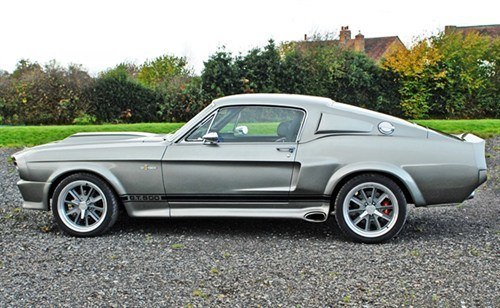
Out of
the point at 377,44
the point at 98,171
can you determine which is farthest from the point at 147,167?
the point at 377,44

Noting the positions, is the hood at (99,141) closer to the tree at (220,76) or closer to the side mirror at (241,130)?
the side mirror at (241,130)

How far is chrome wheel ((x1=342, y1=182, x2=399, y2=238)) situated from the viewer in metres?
5.72

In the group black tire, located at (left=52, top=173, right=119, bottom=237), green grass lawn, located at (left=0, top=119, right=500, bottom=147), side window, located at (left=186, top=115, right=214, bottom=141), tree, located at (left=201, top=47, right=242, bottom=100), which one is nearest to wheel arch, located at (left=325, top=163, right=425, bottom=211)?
side window, located at (left=186, top=115, right=214, bottom=141)

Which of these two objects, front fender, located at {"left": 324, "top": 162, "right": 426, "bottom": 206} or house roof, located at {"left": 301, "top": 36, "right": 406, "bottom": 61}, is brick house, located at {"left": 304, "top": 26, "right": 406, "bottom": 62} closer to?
house roof, located at {"left": 301, "top": 36, "right": 406, "bottom": 61}

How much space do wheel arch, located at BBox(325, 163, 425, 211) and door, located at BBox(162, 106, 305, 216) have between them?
44cm

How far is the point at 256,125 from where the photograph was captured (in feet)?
20.1

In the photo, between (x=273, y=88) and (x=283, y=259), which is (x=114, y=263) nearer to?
(x=283, y=259)

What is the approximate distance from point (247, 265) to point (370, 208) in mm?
1434

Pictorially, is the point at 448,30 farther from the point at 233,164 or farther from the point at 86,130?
the point at 233,164

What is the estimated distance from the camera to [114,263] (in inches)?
204

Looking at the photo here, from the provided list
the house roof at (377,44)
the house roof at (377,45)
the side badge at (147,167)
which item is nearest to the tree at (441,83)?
the side badge at (147,167)

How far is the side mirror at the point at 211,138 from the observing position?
589cm

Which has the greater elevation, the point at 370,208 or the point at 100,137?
the point at 100,137

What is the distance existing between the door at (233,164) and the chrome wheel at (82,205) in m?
0.74
